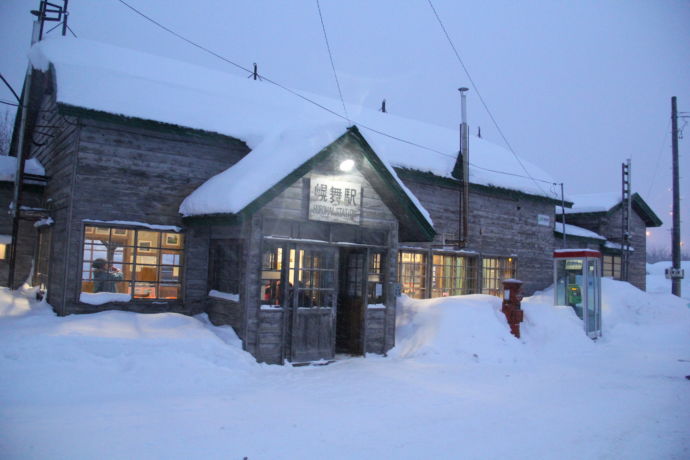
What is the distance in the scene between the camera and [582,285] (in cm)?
1535

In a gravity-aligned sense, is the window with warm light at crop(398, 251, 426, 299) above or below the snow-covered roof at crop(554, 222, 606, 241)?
below

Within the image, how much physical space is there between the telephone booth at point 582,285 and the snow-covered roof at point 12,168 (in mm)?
14780

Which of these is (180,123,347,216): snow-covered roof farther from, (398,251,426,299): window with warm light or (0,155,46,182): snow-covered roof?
(398,251,426,299): window with warm light

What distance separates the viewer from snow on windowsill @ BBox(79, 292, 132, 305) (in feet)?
34.7

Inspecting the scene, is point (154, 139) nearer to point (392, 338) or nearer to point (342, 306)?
point (342, 306)

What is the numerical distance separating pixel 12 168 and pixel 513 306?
43.3 ft

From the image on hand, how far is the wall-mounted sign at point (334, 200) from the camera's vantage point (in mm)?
10469

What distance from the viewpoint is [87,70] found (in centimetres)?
1159

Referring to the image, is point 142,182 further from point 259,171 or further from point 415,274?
point 415,274

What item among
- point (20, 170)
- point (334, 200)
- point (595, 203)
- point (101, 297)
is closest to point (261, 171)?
point (334, 200)

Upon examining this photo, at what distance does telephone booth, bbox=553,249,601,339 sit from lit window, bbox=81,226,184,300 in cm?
1115

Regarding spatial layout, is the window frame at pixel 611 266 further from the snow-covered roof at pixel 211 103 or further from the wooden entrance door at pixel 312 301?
the wooden entrance door at pixel 312 301

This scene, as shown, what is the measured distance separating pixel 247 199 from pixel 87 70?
5.46 m

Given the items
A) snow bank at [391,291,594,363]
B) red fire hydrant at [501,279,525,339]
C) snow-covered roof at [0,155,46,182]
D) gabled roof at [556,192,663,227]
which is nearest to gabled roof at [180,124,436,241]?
snow bank at [391,291,594,363]
